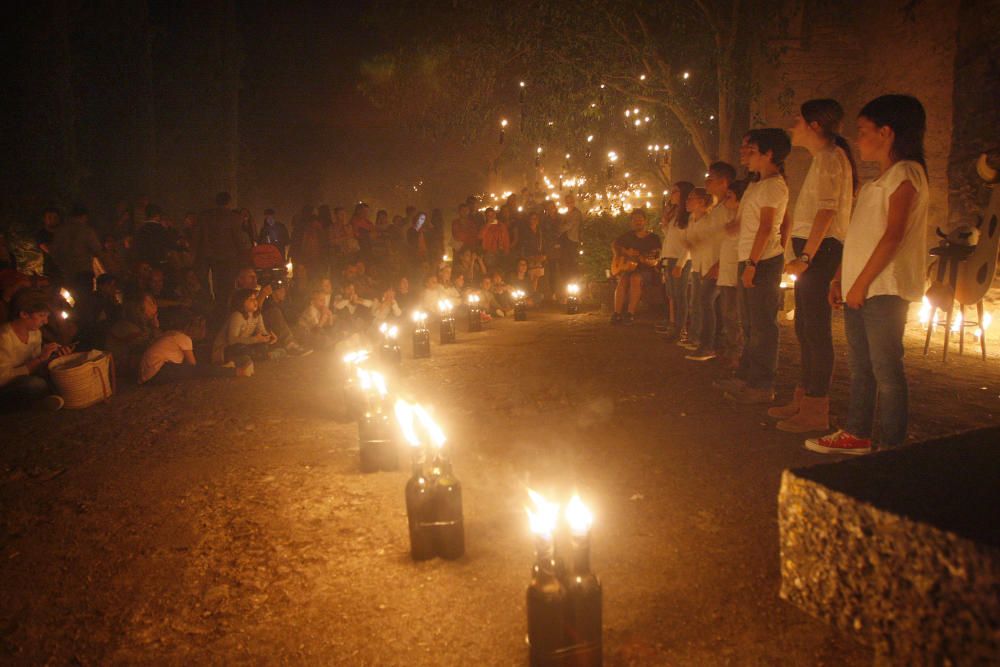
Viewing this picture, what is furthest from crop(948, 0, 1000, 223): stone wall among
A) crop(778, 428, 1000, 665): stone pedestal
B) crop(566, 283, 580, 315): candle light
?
crop(778, 428, 1000, 665): stone pedestal

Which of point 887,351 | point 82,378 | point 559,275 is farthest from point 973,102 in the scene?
point 82,378

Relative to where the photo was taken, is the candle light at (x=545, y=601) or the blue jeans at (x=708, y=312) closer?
the candle light at (x=545, y=601)

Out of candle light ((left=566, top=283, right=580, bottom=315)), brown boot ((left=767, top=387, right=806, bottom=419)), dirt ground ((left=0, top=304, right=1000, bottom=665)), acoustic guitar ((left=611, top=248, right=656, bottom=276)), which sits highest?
acoustic guitar ((left=611, top=248, right=656, bottom=276))

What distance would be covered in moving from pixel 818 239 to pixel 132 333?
25.4 feet

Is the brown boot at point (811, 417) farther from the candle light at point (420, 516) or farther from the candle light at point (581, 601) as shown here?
the candle light at point (581, 601)

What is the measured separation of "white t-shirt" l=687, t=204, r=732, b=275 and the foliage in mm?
6864

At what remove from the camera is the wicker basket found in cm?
660

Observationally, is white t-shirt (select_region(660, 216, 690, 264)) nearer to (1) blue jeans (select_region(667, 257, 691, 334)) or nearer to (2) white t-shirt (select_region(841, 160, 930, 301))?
(1) blue jeans (select_region(667, 257, 691, 334))

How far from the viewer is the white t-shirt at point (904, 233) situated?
3672 mm

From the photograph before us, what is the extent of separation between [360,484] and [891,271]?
11.8 ft

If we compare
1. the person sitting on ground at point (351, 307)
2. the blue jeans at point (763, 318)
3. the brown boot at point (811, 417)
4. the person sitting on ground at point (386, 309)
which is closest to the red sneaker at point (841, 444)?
the brown boot at point (811, 417)

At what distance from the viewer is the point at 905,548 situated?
202 centimetres

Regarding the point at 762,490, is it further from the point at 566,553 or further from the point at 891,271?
the point at 566,553

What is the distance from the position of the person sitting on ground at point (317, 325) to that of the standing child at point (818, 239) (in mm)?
6969
